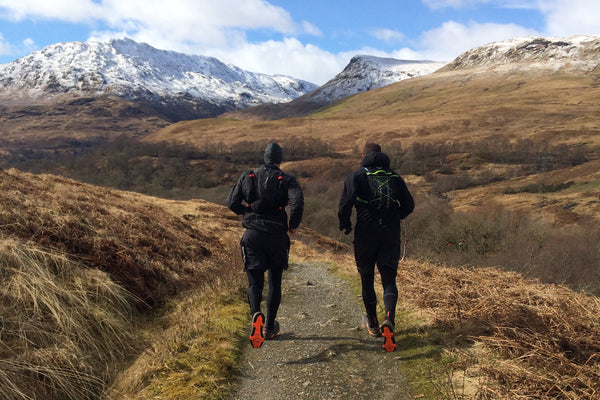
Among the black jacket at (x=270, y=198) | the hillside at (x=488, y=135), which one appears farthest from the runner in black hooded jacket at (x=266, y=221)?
the hillside at (x=488, y=135)

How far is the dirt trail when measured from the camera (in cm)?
375

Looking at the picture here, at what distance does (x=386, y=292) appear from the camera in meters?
4.75

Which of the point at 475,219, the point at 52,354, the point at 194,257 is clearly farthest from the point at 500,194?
the point at 52,354

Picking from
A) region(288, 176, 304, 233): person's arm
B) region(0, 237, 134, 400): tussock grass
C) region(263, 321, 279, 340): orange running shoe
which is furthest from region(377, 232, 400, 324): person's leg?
region(0, 237, 134, 400): tussock grass

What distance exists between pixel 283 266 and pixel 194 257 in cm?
483

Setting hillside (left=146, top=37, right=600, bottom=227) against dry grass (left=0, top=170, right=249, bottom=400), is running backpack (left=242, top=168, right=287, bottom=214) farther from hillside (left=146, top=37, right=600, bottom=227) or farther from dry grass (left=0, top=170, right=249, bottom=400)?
hillside (left=146, top=37, right=600, bottom=227)

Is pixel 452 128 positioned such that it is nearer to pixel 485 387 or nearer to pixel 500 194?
pixel 500 194

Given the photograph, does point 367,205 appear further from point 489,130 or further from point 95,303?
point 489,130

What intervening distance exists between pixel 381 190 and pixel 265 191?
1.32 metres

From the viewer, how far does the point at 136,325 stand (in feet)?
18.0

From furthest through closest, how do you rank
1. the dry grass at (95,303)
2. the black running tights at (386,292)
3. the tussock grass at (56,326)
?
1. the black running tights at (386,292)
2. the dry grass at (95,303)
3. the tussock grass at (56,326)

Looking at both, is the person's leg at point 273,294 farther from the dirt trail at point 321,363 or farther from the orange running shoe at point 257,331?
the dirt trail at point 321,363

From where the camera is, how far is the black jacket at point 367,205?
467 cm

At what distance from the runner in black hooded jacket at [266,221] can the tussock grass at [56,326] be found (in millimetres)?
1678
